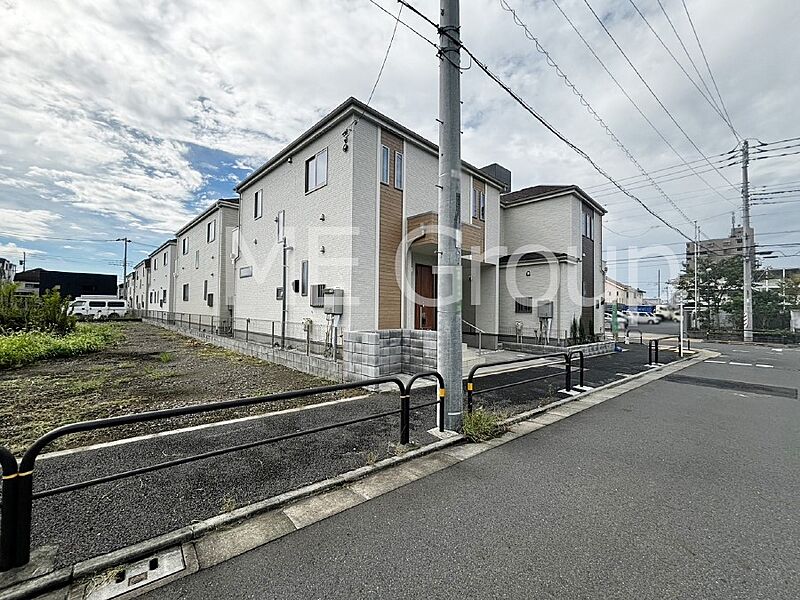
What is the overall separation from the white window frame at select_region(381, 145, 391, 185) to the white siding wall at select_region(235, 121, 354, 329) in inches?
38.1

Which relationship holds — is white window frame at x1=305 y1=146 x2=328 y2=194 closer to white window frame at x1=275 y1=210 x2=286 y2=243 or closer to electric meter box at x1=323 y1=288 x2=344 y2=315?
white window frame at x1=275 y1=210 x2=286 y2=243

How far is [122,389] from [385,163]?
811 cm

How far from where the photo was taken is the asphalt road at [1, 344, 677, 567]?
2646 mm

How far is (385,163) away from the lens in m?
10.5

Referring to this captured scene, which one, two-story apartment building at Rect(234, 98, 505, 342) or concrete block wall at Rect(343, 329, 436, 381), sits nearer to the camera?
concrete block wall at Rect(343, 329, 436, 381)

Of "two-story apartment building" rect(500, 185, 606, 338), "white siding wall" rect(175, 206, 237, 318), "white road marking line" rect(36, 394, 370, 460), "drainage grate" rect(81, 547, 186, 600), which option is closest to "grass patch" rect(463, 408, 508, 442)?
"white road marking line" rect(36, 394, 370, 460)

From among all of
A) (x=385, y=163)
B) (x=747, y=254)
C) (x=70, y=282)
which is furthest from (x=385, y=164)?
(x=70, y=282)

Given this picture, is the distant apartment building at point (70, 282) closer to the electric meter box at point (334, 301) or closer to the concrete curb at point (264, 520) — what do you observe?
the electric meter box at point (334, 301)

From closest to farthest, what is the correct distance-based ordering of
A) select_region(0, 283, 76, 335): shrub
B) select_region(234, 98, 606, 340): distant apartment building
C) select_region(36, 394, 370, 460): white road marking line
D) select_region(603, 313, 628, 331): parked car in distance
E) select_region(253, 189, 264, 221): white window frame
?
select_region(36, 394, 370, 460): white road marking line
select_region(234, 98, 606, 340): distant apartment building
select_region(0, 283, 76, 335): shrub
select_region(253, 189, 264, 221): white window frame
select_region(603, 313, 628, 331): parked car in distance

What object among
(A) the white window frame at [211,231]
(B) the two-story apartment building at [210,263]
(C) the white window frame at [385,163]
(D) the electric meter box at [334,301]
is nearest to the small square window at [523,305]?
(C) the white window frame at [385,163]

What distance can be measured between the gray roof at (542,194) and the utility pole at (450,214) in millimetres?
12905

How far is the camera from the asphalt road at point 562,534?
215 centimetres

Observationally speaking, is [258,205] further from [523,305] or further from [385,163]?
[523,305]

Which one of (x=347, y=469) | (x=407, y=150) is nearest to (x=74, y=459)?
(x=347, y=469)
